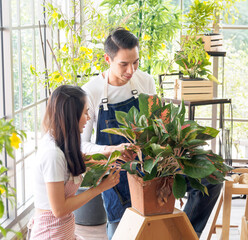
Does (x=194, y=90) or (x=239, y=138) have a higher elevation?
(x=194, y=90)

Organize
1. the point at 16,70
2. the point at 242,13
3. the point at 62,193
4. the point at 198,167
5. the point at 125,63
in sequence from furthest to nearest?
the point at 242,13, the point at 16,70, the point at 125,63, the point at 62,193, the point at 198,167

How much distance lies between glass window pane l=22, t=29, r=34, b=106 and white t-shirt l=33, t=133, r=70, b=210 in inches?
58.1

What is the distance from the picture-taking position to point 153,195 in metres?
1.81

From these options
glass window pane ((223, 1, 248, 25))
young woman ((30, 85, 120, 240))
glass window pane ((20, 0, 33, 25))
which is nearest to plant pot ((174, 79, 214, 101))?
glass window pane ((223, 1, 248, 25))

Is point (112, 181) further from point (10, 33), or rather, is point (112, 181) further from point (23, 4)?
point (23, 4)

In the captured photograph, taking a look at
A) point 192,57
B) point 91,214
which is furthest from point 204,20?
point 91,214

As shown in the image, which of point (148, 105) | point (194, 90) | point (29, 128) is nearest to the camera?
point (148, 105)

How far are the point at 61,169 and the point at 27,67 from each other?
1746mm

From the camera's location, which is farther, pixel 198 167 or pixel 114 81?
pixel 114 81

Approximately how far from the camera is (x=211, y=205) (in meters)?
2.64

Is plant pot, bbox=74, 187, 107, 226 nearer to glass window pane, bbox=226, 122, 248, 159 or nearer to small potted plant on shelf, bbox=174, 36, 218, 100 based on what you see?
small potted plant on shelf, bbox=174, 36, 218, 100

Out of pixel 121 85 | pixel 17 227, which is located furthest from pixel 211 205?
pixel 17 227

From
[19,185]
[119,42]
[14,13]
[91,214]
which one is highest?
[14,13]

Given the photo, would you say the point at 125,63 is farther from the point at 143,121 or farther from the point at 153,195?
the point at 153,195
